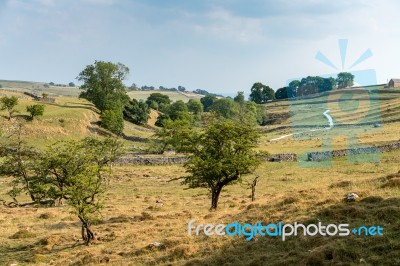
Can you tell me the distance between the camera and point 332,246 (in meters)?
15.0

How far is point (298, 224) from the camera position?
60.5 ft

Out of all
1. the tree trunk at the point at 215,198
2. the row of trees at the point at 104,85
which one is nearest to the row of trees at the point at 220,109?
Answer: the row of trees at the point at 104,85

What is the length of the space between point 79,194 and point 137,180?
28289mm

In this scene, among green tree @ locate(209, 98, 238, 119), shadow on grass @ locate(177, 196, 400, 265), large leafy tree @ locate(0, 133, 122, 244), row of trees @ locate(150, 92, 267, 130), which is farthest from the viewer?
green tree @ locate(209, 98, 238, 119)

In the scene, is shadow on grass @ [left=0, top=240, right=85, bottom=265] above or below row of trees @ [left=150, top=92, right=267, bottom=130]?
below

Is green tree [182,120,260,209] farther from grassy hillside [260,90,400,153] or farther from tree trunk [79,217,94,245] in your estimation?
grassy hillside [260,90,400,153]

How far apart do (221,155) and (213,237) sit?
1278 centimetres

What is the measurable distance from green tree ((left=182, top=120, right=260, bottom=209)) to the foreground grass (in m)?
2.83

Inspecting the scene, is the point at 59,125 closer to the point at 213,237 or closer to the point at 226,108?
the point at 213,237

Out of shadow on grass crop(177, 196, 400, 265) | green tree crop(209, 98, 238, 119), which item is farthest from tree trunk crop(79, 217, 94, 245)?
green tree crop(209, 98, 238, 119)

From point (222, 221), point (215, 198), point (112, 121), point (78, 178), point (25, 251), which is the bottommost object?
point (25, 251)

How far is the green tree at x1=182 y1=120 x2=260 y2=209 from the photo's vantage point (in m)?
30.8

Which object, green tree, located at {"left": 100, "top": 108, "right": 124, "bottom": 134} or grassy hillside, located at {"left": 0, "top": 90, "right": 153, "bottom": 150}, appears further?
green tree, located at {"left": 100, "top": 108, "right": 124, "bottom": 134}

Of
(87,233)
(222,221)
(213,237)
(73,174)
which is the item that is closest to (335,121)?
(73,174)
